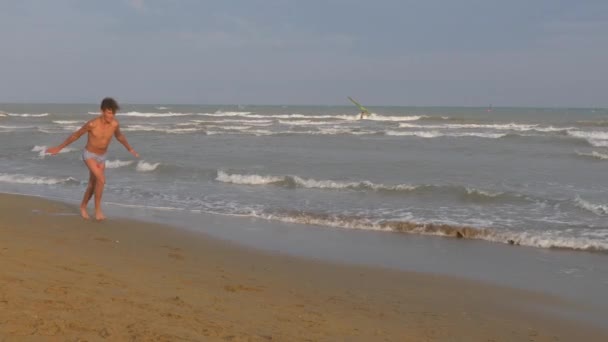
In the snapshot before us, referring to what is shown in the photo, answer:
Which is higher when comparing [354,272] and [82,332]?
[82,332]

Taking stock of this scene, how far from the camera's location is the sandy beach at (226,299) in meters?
3.44

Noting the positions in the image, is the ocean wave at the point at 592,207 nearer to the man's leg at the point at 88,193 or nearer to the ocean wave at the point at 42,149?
the man's leg at the point at 88,193

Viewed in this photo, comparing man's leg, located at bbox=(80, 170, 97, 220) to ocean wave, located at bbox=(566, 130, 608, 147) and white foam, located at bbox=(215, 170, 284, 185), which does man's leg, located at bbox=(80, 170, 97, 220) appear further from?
ocean wave, located at bbox=(566, 130, 608, 147)

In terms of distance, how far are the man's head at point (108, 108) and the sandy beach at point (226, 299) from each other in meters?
1.44

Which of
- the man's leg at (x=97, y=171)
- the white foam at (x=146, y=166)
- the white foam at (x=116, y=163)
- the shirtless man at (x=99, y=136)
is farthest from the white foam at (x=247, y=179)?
the shirtless man at (x=99, y=136)

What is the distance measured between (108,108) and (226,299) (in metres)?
3.79

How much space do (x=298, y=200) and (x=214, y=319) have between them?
7175 millimetres

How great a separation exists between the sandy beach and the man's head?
4.71ft

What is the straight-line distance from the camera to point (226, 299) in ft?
14.3

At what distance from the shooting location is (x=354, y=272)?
6008mm

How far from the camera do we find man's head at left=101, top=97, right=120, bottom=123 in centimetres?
721

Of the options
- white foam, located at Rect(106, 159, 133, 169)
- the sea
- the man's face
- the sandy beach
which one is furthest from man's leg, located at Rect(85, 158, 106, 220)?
white foam, located at Rect(106, 159, 133, 169)

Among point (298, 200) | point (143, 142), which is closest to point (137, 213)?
point (298, 200)

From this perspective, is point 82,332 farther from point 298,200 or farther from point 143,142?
point 143,142
